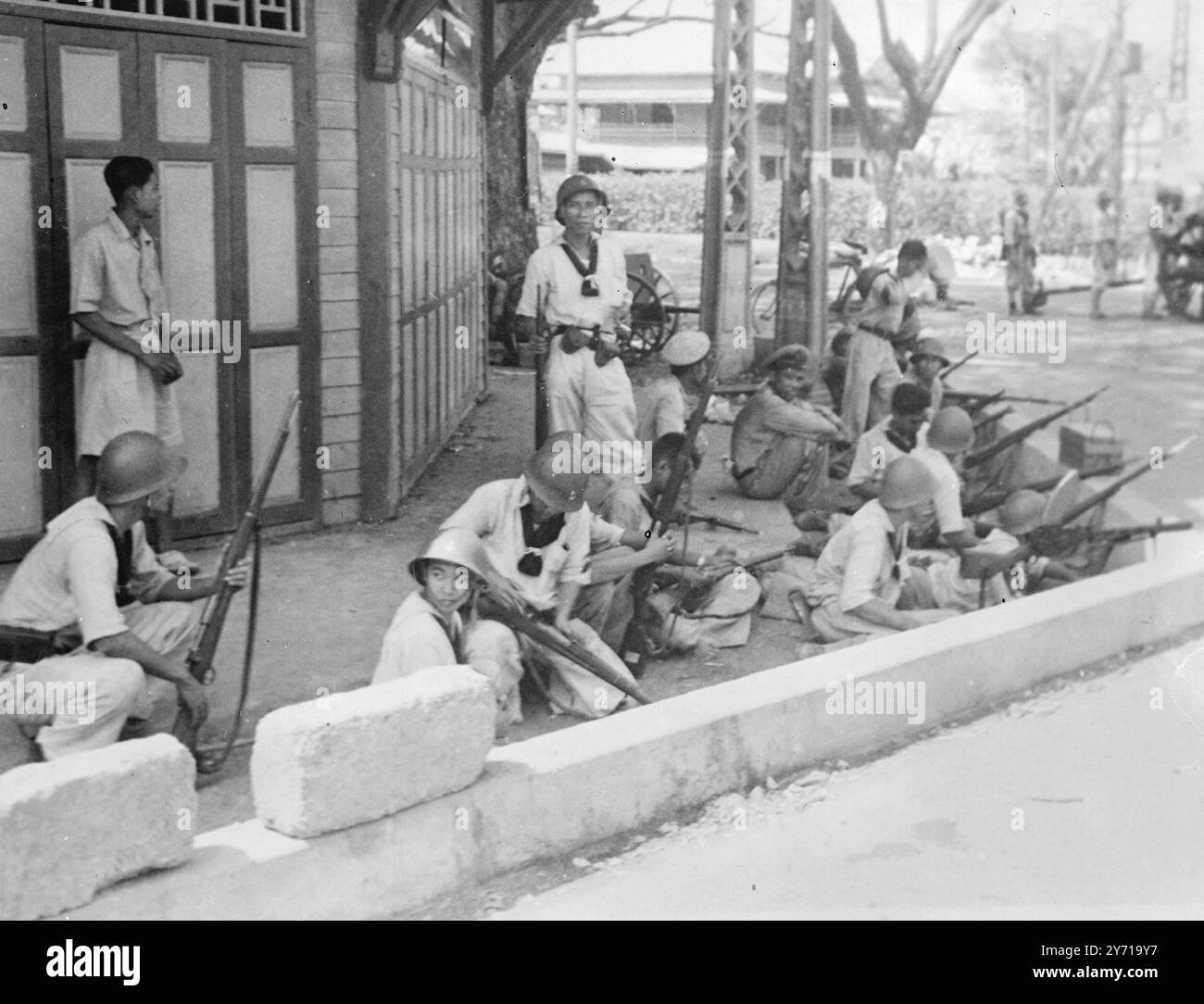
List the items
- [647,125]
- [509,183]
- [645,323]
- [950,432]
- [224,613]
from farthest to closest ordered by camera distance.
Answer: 1. [647,125]
2. [509,183]
3. [645,323]
4. [950,432]
5. [224,613]

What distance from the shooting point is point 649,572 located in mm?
6594

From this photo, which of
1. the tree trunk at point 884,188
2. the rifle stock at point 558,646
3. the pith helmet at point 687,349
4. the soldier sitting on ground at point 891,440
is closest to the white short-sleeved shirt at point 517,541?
the rifle stock at point 558,646

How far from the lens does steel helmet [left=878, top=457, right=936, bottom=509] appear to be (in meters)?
6.64

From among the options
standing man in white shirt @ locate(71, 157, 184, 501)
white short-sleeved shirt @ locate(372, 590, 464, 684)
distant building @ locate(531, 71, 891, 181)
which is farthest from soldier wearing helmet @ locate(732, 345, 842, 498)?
distant building @ locate(531, 71, 891, 181)

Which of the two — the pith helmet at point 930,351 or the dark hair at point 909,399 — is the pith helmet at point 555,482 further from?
the pith helmet at point 930,351

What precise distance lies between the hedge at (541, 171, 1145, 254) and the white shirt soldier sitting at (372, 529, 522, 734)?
22.5 metres

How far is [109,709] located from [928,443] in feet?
14.7

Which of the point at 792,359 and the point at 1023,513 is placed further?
the point at 792,359

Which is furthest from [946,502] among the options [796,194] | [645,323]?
[645,323]

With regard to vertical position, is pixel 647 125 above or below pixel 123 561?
above

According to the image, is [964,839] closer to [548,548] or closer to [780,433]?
[548,548]

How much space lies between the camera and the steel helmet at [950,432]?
7.95 meters

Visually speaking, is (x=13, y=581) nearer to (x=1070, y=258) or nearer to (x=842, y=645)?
(x=842, y=645)

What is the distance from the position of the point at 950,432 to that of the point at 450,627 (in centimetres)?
343
